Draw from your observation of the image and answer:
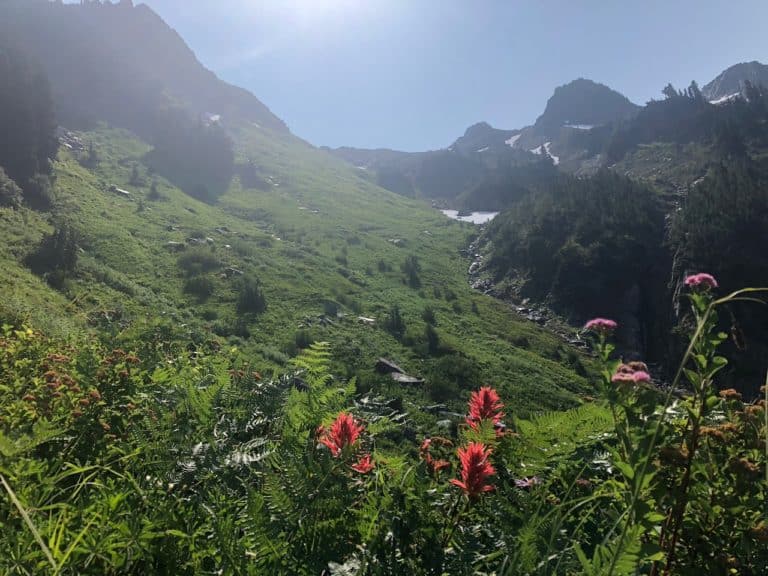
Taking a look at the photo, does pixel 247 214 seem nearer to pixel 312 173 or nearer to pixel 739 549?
pixel 312 173

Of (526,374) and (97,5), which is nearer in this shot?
→ (526,374)

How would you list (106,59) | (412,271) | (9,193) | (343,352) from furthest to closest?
(106,59) < (412,271) < (9,193) < (343,352)

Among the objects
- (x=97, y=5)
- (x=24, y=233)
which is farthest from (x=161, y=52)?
(x=24, y=233)

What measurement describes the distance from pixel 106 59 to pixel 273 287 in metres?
93.8

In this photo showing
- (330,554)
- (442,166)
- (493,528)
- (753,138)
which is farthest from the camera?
(442,166)

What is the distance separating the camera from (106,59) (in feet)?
306

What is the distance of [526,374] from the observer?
26.9m

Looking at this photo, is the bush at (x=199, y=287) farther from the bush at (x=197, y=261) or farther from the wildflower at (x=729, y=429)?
the wildflower at (x=729, y=429)

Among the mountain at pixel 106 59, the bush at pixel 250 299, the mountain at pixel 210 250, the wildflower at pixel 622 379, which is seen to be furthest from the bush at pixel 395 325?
the mountain at pixel 106 59

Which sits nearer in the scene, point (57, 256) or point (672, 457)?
point (672, 457)

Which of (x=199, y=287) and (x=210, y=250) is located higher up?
(x=210, y=250)

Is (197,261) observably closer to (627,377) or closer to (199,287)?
(199,287)

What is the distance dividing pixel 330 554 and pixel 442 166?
6698 inches

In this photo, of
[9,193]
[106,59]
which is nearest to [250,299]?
[9,193]
